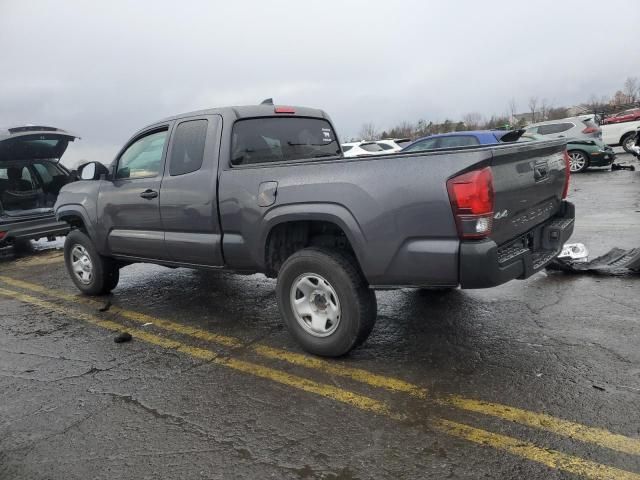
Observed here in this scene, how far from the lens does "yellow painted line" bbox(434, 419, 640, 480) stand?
7.28 ft

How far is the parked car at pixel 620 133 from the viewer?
63.8ft

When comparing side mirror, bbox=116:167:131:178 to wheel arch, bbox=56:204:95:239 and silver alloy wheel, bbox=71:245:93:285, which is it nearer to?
wheel arch, bbox=56:204:95:239

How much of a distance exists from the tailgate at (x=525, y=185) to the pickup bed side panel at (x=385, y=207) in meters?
0.25

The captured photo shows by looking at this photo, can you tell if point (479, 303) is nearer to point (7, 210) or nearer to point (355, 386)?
point (355, 386)

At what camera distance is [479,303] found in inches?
181

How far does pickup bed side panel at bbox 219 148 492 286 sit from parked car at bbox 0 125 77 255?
6281 mm

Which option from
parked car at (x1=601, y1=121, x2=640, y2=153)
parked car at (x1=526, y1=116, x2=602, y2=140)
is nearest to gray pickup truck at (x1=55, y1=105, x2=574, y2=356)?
parked car at (x1=526, y1=116, x2=602, y2=140)

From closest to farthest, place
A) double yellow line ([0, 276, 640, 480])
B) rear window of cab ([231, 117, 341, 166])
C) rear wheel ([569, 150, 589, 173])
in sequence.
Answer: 1. double yellow line ([0, 276, 640, 480])
2. rear window of cab ([231, 117, 341, 166])
3. rear wheel ([569, 150, 589, 173])

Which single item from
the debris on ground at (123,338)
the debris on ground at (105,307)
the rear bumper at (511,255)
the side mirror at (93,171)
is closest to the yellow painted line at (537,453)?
the rear bumper at (511,255)

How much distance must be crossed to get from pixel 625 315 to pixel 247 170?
3273mm

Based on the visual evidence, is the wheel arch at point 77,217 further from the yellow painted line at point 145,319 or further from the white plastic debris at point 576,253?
the white plastic debris at point 576,253

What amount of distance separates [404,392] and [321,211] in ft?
4.26

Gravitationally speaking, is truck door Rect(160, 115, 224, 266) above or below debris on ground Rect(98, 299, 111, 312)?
above

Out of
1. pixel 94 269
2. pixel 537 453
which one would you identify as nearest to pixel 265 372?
pixel 537 453
